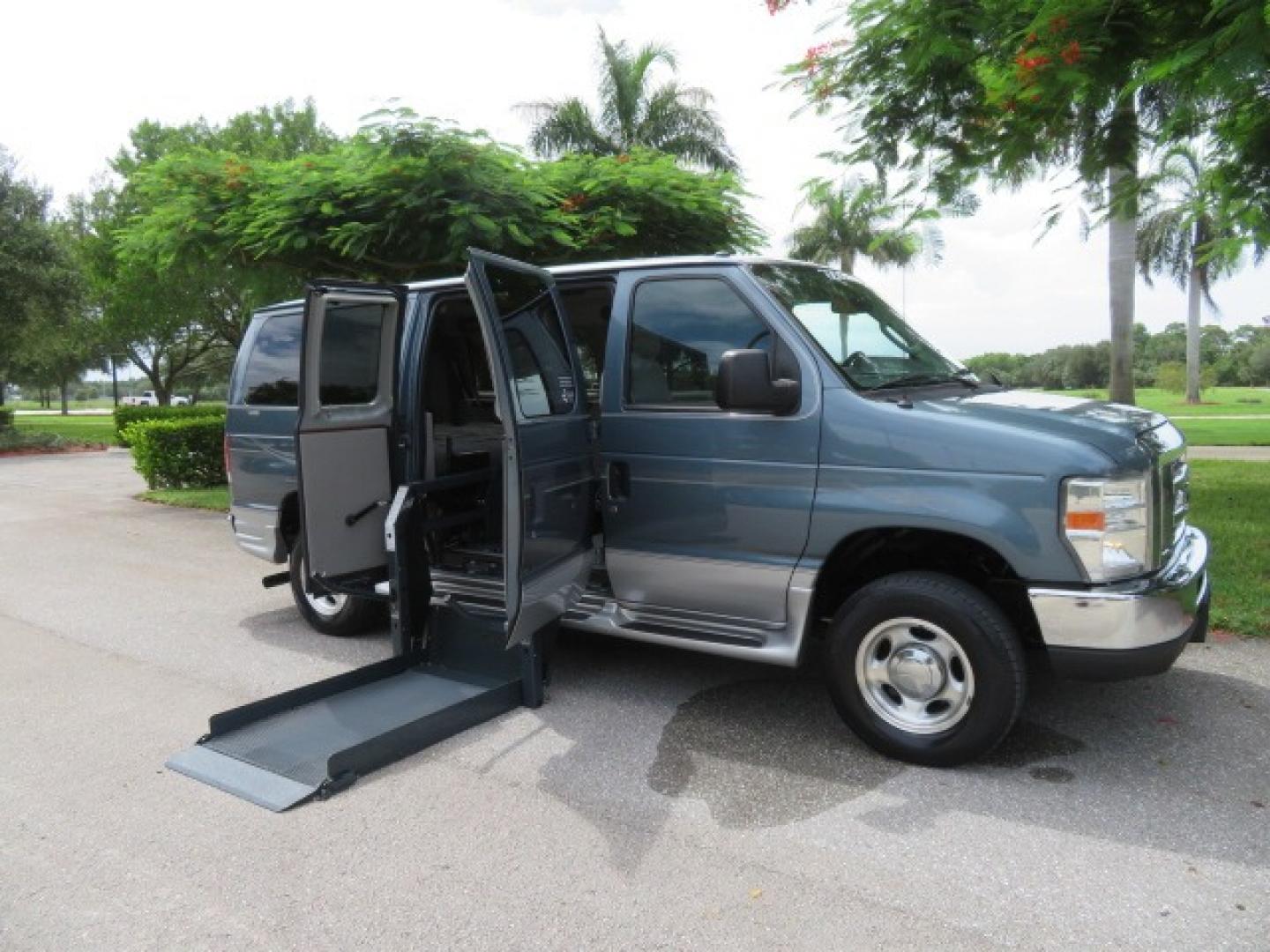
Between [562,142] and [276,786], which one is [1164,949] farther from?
[562,142]

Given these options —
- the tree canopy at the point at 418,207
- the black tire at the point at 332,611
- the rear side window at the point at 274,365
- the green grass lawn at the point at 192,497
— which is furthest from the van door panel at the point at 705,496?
the green grass lawn at the point at 192,497

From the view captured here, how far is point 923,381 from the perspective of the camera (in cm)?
457

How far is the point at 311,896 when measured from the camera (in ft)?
10.1

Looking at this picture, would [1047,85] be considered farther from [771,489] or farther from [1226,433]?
[1226,433]

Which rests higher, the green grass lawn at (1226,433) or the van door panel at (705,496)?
the van door panel at (705,496)

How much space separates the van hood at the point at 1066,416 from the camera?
3.71 meters

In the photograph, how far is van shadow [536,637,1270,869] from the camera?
11.5 feet

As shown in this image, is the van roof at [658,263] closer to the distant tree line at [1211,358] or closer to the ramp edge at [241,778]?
the ramp edge at [241,778]

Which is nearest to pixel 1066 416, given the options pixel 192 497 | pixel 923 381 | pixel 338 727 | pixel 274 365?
pixel 923 381

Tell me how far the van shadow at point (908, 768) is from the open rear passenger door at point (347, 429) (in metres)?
1.51

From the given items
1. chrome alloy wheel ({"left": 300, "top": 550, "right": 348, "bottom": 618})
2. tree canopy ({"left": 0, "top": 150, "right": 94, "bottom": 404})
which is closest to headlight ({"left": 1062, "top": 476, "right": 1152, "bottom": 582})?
chrome alloy wheel ({"left": 300, "top": 550, "right": 348, "bottom": 618})

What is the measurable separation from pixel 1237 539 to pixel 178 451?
46.3ft

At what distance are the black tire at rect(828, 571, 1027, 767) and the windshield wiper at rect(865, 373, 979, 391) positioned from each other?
0.93 metres

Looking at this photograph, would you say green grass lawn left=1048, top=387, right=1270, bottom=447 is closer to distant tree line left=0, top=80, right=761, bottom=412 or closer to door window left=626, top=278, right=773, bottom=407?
door window left=626, top=278, right=773, bottom=407
